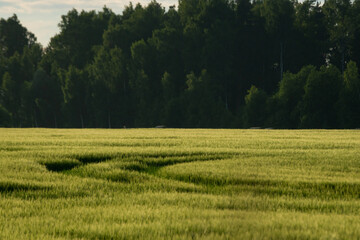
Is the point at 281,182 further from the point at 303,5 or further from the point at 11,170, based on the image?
the point at 303,5

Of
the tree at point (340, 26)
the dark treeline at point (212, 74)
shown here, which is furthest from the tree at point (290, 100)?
the tree at point (340, 26)

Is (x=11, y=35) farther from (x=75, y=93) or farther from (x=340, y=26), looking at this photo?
(x=340, y=26)

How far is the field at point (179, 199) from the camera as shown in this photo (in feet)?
20.7

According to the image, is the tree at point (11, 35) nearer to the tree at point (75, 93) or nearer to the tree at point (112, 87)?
the tree at point (75, 93)

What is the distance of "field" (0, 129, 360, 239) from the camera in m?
6.32

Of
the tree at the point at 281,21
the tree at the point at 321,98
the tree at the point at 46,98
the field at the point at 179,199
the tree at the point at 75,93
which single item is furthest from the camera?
the tree at the point at 46,98

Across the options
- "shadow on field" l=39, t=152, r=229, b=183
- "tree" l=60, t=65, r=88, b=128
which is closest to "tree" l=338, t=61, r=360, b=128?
"shadow on field" l=39, t=152, r=229, b=183

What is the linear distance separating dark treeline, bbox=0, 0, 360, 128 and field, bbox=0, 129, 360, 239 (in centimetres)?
5204

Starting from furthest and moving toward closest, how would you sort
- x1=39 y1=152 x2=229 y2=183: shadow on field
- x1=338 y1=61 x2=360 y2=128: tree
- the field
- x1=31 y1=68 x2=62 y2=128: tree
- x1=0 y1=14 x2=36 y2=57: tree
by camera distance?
x1=0 y1=14 x2=36 y2=57: tree < x1=31 y1=68 x2=62 y2=128: tree < x1=338 y1=61 x2=360 y2=128: tree < x1=39 y1=152 x2=229 y2=183: shadow on field < the field

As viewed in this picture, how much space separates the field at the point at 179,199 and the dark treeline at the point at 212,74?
171ft

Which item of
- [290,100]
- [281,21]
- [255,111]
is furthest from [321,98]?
[281,21]

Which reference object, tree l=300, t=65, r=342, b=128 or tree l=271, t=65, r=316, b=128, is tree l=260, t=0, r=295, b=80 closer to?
tree l=271, t=65, r=316, b=128

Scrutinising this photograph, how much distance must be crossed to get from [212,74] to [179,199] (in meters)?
73.7

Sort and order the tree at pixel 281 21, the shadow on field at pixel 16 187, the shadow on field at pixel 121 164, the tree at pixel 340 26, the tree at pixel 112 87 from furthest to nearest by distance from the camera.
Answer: the tree at pixel 112 87 → the tree at pixel 281 21 → the tree at pixel 340 26 → the shadow on field at pixel 121 164 → the shadow on field at pixel 16 187
